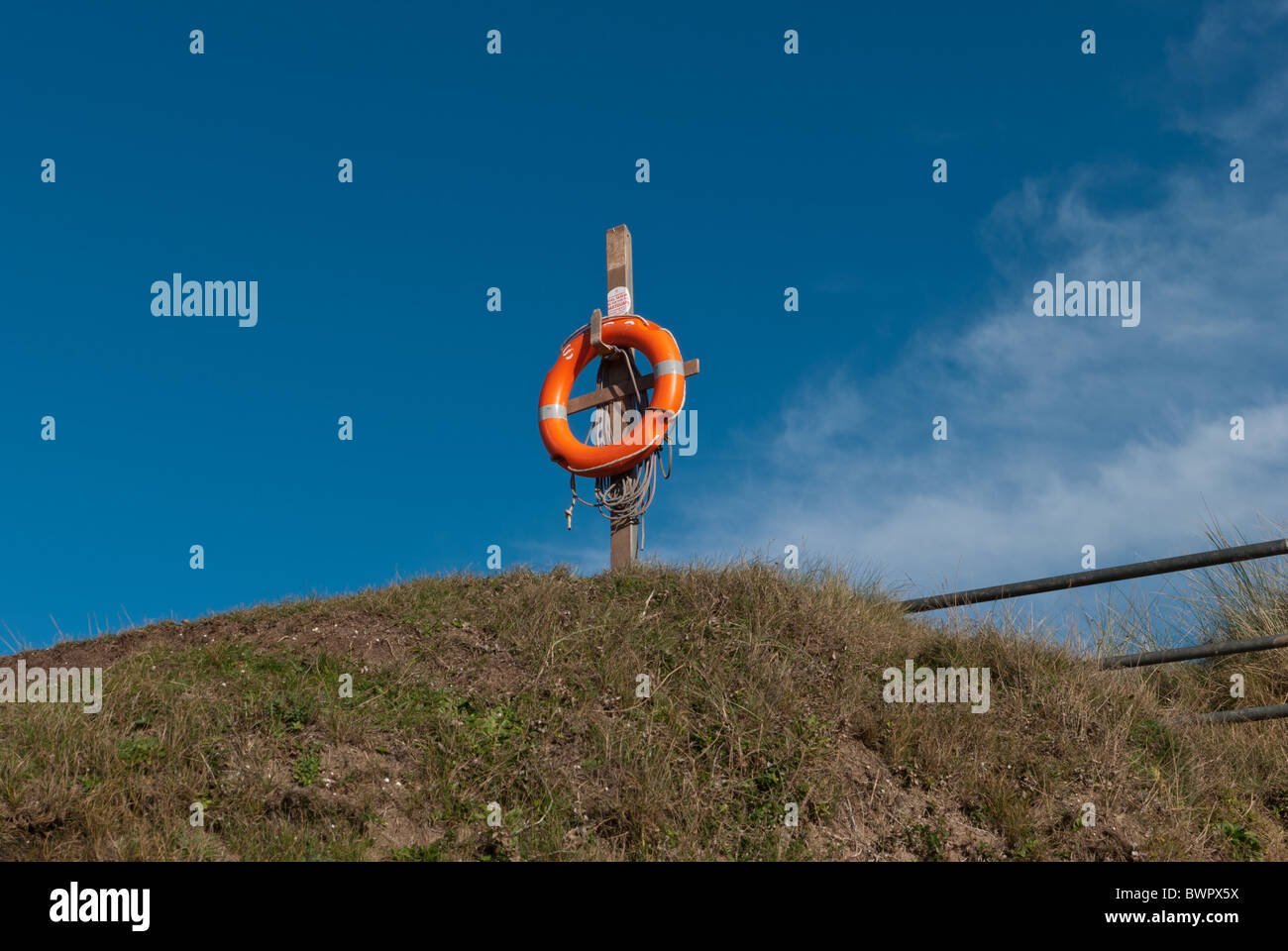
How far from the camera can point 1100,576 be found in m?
7.85

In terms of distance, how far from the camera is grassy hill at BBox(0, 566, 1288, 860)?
5.33 metres

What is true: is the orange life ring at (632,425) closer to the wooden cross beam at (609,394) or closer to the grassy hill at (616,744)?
the wooden cross beam at (609,394)

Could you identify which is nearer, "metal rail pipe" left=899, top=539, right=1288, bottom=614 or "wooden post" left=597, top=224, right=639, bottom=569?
"metal rail pipe" left=899, top=539, right=1288, bottom=614

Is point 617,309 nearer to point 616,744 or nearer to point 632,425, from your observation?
point 632,425

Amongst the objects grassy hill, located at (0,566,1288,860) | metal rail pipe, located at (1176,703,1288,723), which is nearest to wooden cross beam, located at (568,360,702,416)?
grassy hill, located at (0,566,1288,860)

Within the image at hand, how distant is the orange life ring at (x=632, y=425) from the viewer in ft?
31.8

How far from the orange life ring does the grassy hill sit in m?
2.24

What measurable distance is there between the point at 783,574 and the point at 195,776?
477 centimetres

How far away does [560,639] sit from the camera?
711 centimetres

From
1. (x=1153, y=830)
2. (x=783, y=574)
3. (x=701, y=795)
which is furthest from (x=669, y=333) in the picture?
→ (x=1153, y=830)

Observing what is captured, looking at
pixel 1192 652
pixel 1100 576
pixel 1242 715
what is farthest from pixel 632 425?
pixel 1242 715

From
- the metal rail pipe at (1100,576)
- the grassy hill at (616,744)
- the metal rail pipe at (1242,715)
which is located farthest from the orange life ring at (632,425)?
the metal rail pipe at (1242,715)

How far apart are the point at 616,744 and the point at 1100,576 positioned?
4348mm

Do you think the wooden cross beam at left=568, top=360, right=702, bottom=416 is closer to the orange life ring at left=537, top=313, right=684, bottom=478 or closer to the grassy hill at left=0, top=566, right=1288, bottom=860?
the orange life ring at left=537, top=313, right=684, bottom=478
